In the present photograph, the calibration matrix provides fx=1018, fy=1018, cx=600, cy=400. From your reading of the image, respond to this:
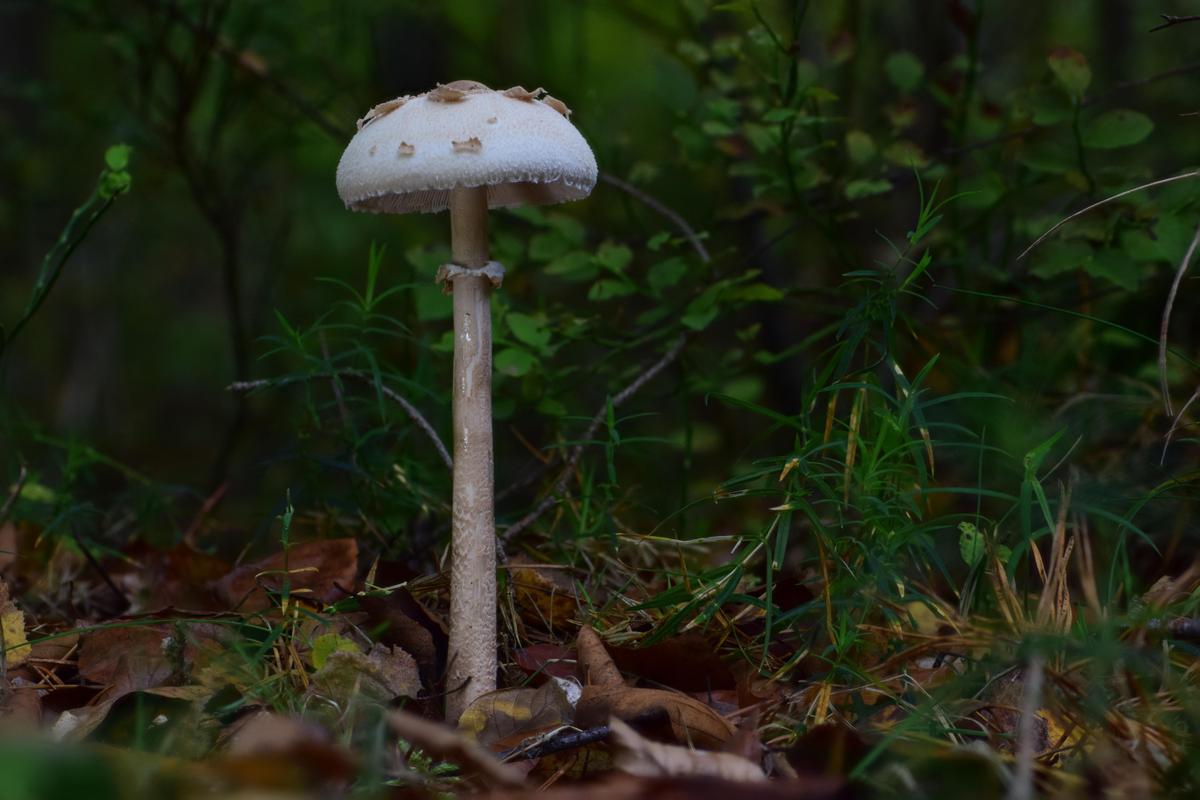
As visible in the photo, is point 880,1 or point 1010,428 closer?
point 1010,428

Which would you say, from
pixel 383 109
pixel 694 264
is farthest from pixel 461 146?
pixel 694 264

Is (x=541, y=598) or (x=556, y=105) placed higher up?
(x=556, y=105)

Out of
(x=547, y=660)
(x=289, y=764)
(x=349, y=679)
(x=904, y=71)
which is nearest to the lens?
(x=289, y=764)

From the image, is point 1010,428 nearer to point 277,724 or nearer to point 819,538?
point 819,538

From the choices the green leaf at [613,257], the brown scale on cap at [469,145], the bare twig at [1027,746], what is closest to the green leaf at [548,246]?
the green leaf at [613,257]

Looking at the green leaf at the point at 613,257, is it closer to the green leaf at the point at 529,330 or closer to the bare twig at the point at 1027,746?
the green leaf at the point at 529,330

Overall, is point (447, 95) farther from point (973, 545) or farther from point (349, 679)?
point (973, 545)

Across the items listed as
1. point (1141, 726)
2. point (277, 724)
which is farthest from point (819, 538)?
point (277, 724)
